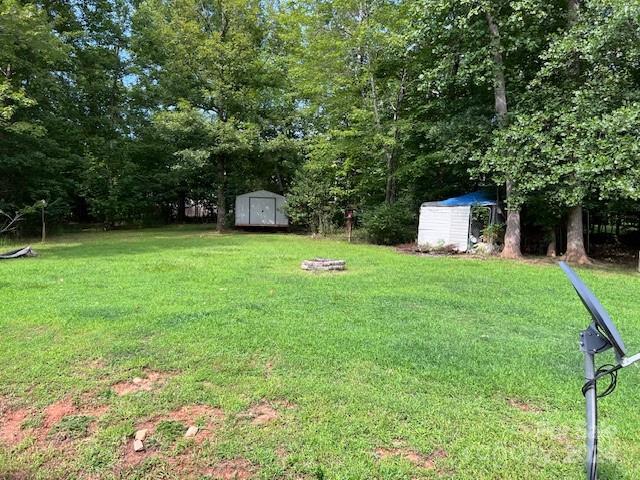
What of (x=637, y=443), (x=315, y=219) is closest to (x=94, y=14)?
(x=315, y=219)

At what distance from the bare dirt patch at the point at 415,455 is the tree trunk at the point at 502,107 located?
972 cm

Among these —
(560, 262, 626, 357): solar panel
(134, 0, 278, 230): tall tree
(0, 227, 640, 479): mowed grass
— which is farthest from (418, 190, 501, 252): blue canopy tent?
(560, 262, 626, 357): solar panel

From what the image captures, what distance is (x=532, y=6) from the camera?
31.7ft

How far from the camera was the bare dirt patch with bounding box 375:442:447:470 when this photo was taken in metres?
2.19

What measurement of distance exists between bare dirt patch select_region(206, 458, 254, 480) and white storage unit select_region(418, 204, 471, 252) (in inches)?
441

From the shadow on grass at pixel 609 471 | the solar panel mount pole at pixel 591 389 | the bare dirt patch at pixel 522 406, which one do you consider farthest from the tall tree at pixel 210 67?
the solar panel mount pole at pixel 591 389

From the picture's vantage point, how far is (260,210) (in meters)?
21.1

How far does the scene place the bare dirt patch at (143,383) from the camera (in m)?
2.96

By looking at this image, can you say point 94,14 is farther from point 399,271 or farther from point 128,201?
point 399,271

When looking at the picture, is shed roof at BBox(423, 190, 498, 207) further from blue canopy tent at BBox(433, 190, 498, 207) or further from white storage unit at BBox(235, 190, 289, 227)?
white storage unit at BBox(235, 190, 289, 227)

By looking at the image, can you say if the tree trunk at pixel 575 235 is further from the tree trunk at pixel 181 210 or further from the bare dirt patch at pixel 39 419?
the tree trunk at pixel 181 210

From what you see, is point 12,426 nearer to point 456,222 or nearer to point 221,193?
point 456,222

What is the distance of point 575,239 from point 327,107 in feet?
33.7

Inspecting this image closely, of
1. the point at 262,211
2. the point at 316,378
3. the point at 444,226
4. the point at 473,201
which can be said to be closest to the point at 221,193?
the point at 262,211
